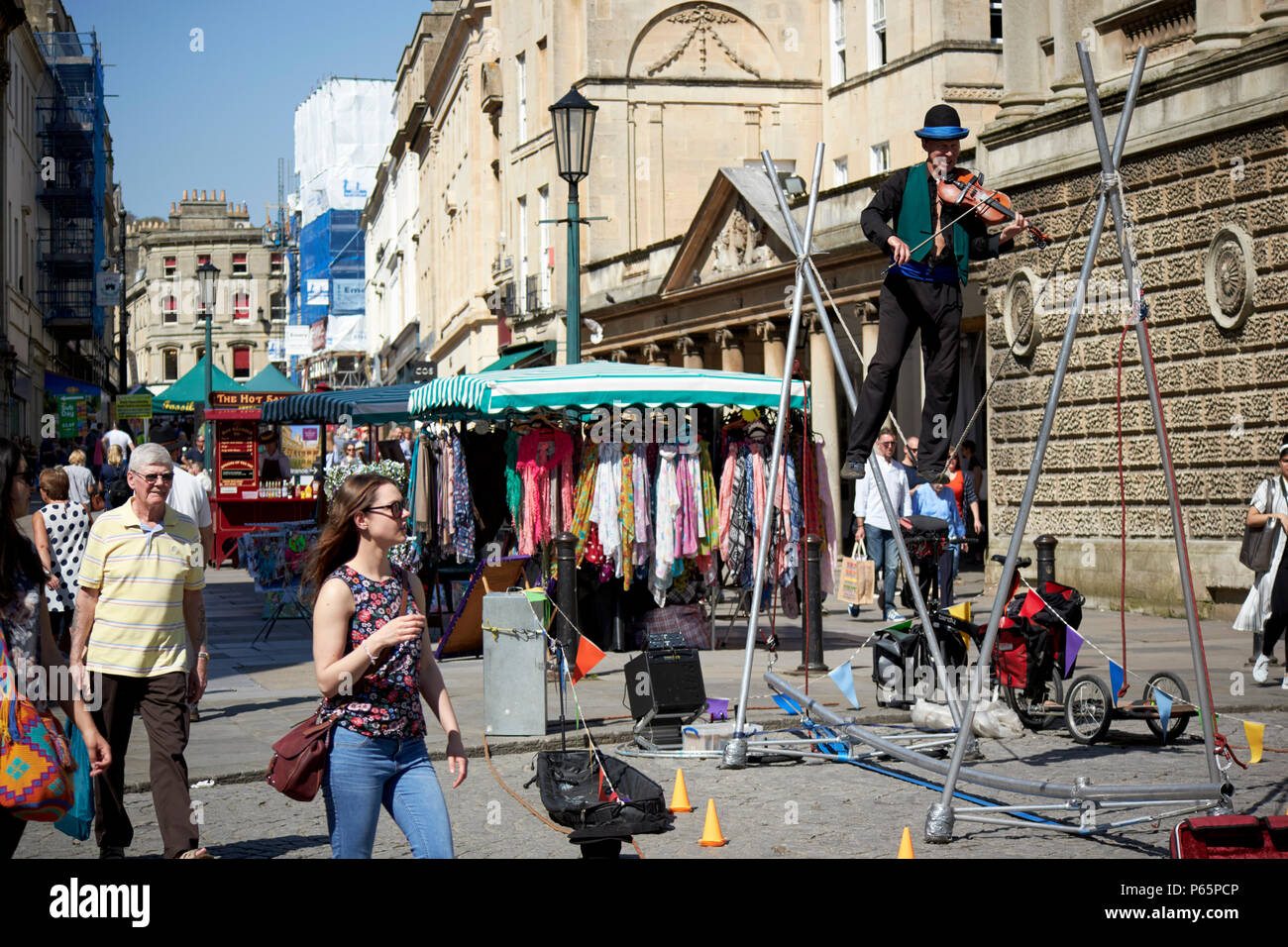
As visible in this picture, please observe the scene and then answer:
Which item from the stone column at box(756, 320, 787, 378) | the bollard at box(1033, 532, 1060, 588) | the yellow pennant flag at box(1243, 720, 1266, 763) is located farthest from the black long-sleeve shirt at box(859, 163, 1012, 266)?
the stone column at box(756, 320, 787, 378)

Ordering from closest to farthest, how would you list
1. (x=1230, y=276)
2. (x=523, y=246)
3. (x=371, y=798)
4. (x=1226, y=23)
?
(x=371, y=798) < (x=1230, y=276) < (x=1226, y=23) < (x=523, y=246)

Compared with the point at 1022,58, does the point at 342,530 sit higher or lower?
lower

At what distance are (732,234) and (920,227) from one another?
71.5ft

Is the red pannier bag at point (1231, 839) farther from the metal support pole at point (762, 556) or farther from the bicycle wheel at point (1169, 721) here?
the bicycle wheel at point (1169, 721)

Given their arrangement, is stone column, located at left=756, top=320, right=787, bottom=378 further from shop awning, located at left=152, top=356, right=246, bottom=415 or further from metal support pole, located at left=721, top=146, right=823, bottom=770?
metal support pole, located at left=721, top=146, right=823, bottom=770

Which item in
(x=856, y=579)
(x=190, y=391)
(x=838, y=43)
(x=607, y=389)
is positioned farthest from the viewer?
(x=190, y=391)

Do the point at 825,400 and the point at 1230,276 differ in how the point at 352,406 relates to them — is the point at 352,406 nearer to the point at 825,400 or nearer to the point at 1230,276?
→ the point at 825,400

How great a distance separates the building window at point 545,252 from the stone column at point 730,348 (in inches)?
436

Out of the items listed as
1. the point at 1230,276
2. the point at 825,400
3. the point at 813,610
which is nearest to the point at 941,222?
the point at 813,610

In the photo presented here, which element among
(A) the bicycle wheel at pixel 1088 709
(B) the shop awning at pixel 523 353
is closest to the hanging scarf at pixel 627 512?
(A) the bicycle wheel at pixel 1088 709

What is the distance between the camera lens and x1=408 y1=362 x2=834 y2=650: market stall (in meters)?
14.0

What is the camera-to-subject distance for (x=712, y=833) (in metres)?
7.43

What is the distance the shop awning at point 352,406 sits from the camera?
2178 cm
